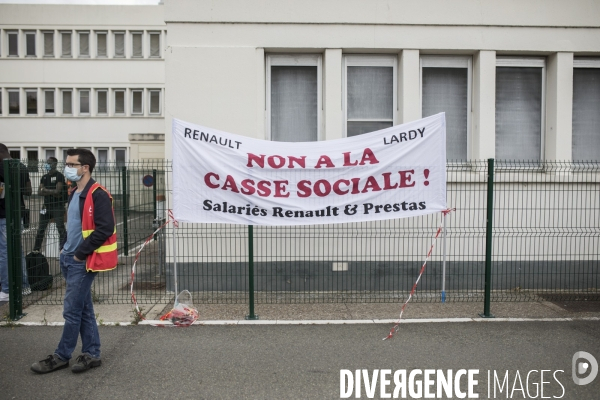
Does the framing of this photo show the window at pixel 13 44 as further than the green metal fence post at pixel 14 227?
Yes

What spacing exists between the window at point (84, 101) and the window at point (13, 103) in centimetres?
403

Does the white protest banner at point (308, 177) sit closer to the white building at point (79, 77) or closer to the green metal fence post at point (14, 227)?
the green metal fence post at point (14, 227)

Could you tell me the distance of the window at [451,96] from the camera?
29.6ft

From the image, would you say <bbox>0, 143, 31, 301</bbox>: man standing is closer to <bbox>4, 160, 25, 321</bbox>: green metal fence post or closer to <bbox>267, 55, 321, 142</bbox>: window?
<bbox>4, 160, 25, 321</bbox>: green metal fence post

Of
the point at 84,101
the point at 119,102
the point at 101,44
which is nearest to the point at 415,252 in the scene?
the point at 119,102

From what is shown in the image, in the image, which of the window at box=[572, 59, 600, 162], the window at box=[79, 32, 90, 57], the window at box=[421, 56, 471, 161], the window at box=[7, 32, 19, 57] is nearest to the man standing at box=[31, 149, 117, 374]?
the window at box=[421, 56, 471, 161]

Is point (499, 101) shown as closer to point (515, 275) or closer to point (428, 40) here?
point (428, 40)

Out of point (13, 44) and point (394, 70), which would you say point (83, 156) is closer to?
point (394, 70)

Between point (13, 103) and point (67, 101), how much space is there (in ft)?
11.8

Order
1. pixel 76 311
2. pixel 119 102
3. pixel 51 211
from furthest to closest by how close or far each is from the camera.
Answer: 1. pixel 119 102
2. pixel 51 211
3. pixel 76 311

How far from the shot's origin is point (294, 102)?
8.96 metres

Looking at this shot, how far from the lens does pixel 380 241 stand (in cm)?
820

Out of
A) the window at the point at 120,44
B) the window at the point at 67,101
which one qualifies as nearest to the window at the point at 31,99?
the window at the point at 67,101

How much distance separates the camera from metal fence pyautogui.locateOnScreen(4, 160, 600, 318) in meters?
8.16
